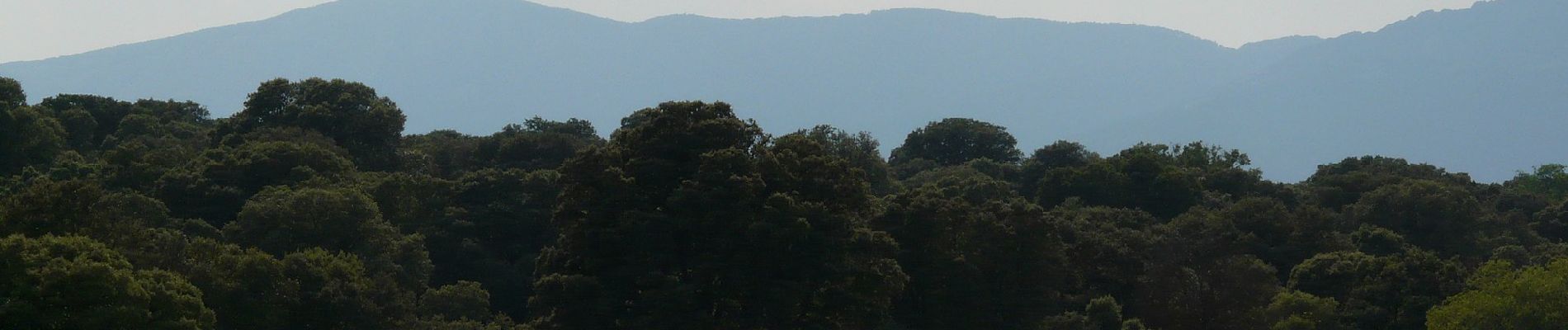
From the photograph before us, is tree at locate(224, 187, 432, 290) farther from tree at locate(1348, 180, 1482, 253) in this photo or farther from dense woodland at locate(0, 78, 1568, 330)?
tree at locate(1348, 180, 1482, 253)

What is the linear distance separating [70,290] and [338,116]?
166 feet

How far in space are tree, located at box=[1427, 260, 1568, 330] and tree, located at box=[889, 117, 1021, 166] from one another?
273ft

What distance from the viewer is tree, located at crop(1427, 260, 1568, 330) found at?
48.8 meters

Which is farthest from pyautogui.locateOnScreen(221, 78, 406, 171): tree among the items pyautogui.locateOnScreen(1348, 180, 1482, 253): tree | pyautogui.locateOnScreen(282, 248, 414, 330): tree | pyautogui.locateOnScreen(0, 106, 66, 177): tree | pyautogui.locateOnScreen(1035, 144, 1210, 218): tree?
pyautogui.locateOnScreen(1348, 180, 1482, 253): tree

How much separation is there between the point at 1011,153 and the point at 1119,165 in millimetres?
38165

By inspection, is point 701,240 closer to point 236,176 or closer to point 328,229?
point 328,229

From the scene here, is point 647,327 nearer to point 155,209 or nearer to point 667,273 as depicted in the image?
point 667,273

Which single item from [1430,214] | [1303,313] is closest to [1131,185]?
[1430,214]

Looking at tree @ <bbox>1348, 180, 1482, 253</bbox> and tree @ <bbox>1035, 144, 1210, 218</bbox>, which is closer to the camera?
tree @ <bbox>1348, 180, 1482, 253</bbox>

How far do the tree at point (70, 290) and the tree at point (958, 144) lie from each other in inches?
3895

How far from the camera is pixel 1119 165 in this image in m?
99.2

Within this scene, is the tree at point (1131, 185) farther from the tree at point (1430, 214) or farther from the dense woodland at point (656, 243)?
the tree at point (1430, 214)

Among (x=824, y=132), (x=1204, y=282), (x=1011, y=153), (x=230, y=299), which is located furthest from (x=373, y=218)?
(x=1011, y=153)

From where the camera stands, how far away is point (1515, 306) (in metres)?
49.1
